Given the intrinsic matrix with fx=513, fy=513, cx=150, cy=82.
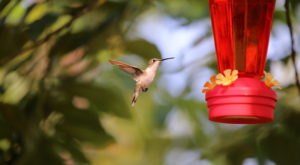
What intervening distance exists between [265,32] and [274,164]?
0.91 metres

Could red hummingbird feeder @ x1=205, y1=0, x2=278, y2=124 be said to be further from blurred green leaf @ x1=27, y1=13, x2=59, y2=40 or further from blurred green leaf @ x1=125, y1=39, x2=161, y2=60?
blurred green leaf @ x1=125, y1=39, x2=161, y2=60

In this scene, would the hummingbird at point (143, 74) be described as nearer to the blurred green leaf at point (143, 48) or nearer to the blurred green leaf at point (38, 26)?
the blurred green leaf at point (38, 26)

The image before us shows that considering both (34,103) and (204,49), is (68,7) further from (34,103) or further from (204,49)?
(204,49)

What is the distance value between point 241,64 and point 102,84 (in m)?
1.39

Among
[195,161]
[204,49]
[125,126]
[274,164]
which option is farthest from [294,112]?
[125,126]

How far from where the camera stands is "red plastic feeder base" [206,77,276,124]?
3.02 ft

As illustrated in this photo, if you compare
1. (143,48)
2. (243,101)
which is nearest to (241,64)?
(243,101)

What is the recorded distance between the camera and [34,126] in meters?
1.88

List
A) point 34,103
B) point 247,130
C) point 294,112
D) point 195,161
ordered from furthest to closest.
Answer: point 195,161 < point 247,130 < point 34,103 < point 294,112

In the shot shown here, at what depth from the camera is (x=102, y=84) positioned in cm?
235

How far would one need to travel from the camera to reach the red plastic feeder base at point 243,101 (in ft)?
3.02

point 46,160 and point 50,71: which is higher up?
point 50,71

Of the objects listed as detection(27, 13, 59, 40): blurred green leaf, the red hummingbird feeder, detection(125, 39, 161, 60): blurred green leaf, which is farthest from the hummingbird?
detection(125, 39, 161, 60): blurred green leaf

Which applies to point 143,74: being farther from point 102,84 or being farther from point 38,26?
point 102,84
